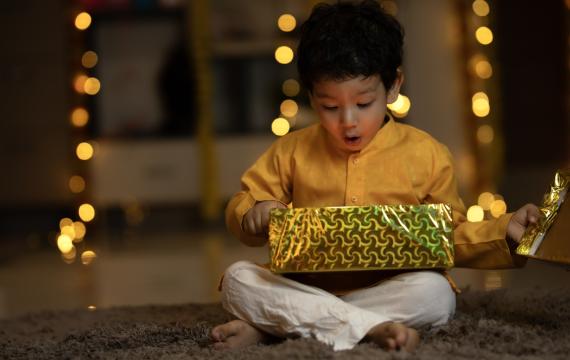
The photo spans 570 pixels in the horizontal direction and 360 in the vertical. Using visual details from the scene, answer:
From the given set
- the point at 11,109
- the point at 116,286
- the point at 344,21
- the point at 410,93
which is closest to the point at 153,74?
the point at 11,109

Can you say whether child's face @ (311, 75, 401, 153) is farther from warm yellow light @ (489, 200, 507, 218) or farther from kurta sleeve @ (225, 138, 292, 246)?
warm yellow light @ (489, 200, 507, 218)

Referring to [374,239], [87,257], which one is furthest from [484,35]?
[374,239]

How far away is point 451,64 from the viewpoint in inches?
137

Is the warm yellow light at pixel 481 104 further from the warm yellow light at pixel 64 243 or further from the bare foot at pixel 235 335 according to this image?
the bare foot at pixel 235 335

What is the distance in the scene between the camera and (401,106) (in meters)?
3.39

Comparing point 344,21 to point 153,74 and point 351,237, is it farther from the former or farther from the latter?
point 153,74

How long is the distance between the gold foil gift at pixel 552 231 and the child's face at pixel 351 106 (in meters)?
0.27

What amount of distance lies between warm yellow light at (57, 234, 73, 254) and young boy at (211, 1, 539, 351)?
187 cm

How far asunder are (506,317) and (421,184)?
0.82ft

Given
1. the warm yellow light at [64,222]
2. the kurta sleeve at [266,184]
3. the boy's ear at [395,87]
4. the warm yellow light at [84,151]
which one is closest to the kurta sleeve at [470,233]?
the boy's ear at [395,87]

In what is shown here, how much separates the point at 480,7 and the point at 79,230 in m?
1.87

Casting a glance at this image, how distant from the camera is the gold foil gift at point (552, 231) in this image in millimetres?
1156

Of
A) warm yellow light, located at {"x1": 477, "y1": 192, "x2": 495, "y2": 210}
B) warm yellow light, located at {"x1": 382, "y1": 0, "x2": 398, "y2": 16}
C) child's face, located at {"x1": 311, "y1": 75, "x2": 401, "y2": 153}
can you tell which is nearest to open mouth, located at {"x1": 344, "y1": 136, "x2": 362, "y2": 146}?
child's face, located at {"x1": 311, "y1": 75, "x2": 401, "y2": 153}

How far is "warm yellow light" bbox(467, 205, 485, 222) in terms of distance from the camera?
289 cm
